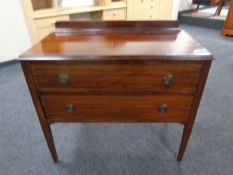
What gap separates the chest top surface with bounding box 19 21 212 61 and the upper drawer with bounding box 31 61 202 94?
34mm

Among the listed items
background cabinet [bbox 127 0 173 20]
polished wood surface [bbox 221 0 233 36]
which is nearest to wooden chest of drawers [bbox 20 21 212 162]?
background cabinet [bbox 127 0 173 20]

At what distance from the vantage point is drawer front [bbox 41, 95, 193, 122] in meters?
0.86

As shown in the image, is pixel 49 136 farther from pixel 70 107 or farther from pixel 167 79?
pixel 167 79

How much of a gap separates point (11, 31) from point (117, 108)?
207 cm

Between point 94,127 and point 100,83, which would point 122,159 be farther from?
point 100,83

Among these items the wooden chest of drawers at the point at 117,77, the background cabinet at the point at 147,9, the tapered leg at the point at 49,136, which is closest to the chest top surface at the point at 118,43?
the wooden chest of drawers at the point at 117,77

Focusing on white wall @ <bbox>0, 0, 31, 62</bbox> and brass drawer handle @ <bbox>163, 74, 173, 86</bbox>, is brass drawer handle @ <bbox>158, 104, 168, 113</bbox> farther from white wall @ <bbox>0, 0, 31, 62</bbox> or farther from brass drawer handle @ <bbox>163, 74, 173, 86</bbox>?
white wall @ <bbox>0, 0, 31, 62</bbox>

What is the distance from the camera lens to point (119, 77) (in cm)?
80

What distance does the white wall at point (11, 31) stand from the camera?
2.12m

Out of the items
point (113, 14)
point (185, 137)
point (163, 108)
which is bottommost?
point (185, 137)

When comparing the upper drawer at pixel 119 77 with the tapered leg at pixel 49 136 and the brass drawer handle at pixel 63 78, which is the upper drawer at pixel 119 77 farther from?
the tapered leg at pixel 49 136

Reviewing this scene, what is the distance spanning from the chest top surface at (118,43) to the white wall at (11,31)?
1.51 meters

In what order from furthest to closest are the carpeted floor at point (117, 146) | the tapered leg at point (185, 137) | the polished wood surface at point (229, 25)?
the polished wood surface at point (229, 25)
the carpeted floor at point (117, 146)
the tapered leg at point (185, 137)

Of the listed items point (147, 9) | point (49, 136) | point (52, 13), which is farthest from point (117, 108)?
point (147, 9)
